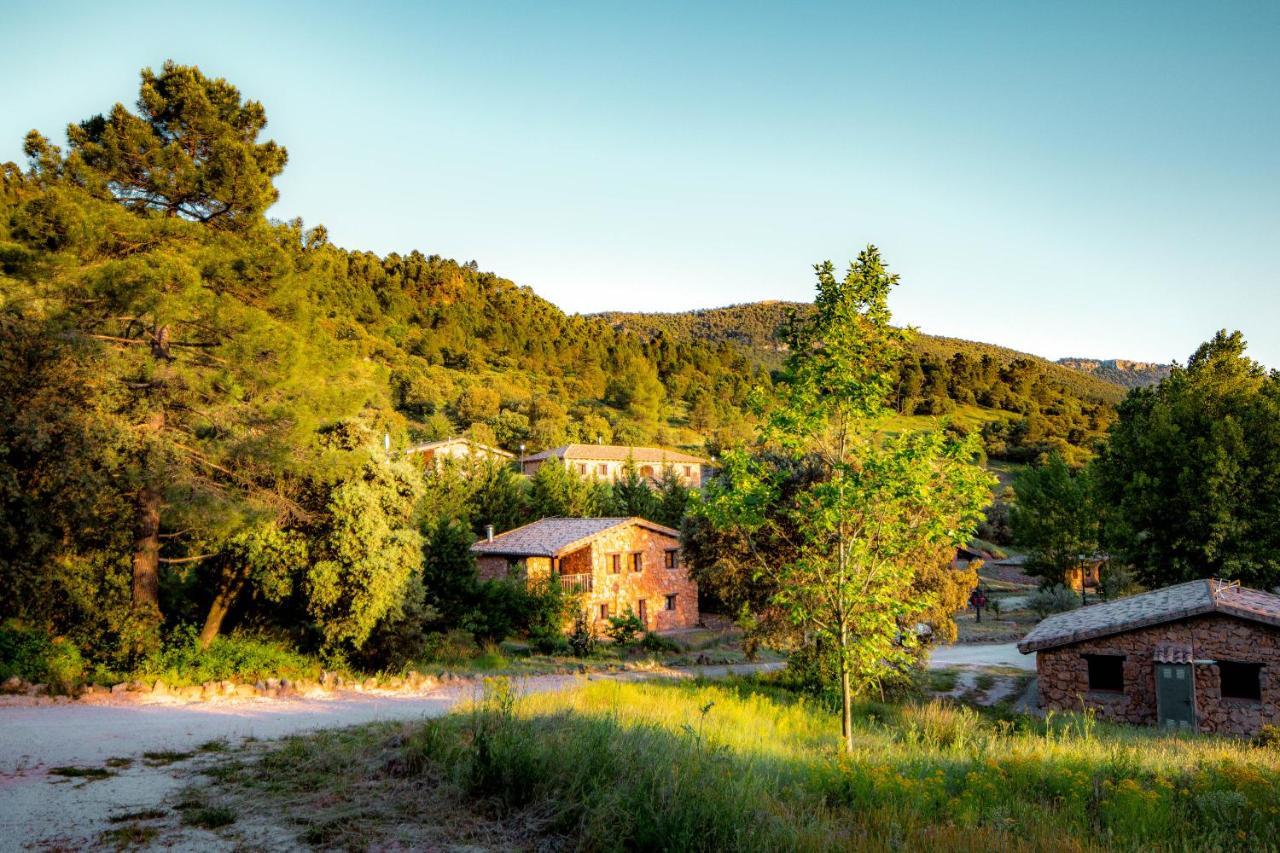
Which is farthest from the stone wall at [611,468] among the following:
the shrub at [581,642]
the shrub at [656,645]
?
the shrub at [581,642]

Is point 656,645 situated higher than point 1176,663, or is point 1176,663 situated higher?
point 1176,663

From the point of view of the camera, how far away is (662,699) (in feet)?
41.3

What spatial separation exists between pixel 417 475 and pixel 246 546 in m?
4.15

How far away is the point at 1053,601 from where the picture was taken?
4069cm

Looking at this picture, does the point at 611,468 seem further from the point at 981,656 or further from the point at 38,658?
the point at 38,658

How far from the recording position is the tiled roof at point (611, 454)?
225 feet

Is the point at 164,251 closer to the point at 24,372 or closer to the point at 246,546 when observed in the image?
the point at 24,372

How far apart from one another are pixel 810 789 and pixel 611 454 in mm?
64663

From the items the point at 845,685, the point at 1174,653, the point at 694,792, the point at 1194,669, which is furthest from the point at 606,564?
the point at 694,792

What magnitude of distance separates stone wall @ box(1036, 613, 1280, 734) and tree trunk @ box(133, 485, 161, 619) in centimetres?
2101

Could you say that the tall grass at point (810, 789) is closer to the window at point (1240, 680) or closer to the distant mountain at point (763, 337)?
the window at point (1240, 680)

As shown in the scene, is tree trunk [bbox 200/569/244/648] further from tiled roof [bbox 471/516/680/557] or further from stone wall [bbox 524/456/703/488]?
stone wall [bbox 524/456/703/488]

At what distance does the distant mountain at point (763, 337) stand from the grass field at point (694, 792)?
127 m

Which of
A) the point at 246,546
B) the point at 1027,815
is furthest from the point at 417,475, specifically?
the point at 1027,815
